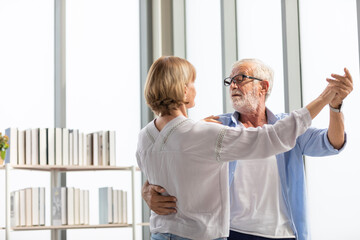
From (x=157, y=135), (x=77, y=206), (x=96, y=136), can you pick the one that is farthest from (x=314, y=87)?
(x=157, y=135)

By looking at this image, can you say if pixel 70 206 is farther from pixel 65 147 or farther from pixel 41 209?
pixel 65 147

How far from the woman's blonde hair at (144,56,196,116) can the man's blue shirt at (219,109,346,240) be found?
2.00 ft

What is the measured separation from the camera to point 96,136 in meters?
4.33

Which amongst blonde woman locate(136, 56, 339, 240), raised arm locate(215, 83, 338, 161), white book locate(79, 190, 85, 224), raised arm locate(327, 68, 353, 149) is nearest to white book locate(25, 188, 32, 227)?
white book locate(79, 190, 85, 224)

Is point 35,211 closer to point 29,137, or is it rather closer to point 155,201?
point 29,137

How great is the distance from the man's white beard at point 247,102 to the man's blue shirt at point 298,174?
28cm

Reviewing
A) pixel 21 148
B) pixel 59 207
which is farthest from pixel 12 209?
pixel 21 148

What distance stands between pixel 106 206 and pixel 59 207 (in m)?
0.37

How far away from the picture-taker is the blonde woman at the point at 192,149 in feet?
5.43

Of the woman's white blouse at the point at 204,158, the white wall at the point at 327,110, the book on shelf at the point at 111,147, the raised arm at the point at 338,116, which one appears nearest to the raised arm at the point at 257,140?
the woman's white blouse at the point at 204,158

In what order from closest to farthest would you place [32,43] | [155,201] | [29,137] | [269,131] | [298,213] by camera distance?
[269,131]
[155,201]
[298,213]
[29,137]
[32,43]

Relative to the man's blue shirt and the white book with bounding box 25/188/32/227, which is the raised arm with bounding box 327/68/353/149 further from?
the white book with bounding box 25/188/32/227

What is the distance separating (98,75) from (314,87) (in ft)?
6.98

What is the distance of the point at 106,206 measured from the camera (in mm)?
4305
